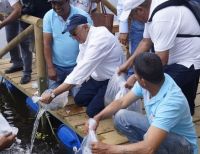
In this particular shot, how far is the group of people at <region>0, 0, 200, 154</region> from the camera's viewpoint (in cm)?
259

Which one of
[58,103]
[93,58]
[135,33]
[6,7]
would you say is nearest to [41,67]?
[58,103]

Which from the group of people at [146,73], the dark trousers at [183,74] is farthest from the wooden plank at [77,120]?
the dark trousers at [183,74]

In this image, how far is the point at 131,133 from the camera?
319 centimetres

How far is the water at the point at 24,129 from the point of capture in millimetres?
4441

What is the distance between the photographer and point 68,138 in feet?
14.0

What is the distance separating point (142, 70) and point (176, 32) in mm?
820

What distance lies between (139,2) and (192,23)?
1.64ft

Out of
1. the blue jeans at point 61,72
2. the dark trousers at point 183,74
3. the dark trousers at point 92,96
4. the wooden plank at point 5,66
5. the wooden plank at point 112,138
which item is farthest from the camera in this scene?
the wooden plank at point 5,66

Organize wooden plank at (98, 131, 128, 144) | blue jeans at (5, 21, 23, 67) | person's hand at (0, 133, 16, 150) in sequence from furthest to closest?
blue jeans at (5, 21, 23, 67) → wooden plank at (98, 131, 128, 144) → person's hand at (0, 133, 16, 150)

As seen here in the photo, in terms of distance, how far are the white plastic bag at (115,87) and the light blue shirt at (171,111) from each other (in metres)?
0.81

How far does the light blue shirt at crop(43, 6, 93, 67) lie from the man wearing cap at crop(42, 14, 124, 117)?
527mm

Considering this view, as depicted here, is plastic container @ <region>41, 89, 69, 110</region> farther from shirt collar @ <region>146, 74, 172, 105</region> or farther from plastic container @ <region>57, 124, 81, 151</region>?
shirt collar @ <region>146, 74, 172, 105</region>

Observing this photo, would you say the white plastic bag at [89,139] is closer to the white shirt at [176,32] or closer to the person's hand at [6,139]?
the person's hand at [6,139]

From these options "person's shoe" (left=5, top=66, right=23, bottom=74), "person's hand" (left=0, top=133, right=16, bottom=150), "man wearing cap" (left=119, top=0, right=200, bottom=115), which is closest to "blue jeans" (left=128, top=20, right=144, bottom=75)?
"man wearing cap" (left=119, top=0, right=200, bottom=115)
